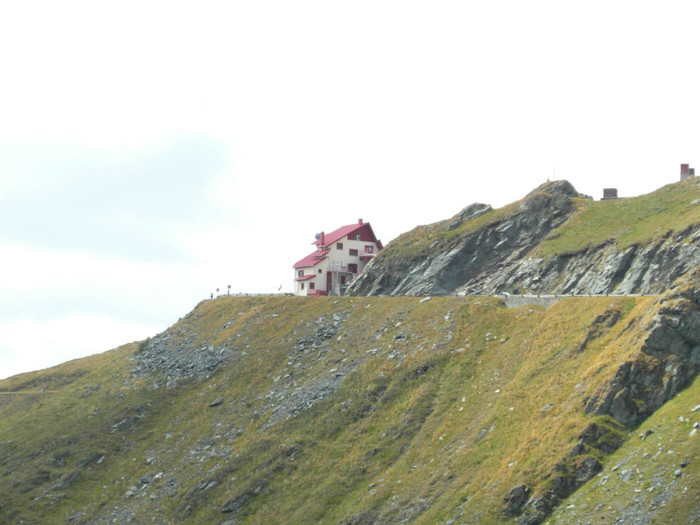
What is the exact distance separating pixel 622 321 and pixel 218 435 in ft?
128

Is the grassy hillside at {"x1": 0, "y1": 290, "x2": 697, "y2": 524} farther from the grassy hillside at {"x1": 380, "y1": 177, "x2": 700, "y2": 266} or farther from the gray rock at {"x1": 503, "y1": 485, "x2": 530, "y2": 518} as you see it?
the grassy hillside at {"x1": 380, "y1": 177, "x2": 700, "y2": 266}

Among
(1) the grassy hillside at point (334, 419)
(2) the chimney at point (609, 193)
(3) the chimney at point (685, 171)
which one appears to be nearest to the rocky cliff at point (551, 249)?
(2) the chimney at point (609, 193)

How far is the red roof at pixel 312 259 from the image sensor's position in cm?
10419

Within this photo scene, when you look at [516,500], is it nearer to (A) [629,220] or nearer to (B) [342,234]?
(A) [629,220]

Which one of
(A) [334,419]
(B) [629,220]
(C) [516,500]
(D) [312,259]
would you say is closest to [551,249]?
(B) [629,220]

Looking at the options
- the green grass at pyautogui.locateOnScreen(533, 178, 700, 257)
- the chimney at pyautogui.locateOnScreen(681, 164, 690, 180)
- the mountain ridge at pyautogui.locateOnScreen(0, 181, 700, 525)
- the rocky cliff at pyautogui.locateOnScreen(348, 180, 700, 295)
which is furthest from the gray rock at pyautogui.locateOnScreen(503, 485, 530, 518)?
the chimney at pyautogui.locateOnScreen(681, 164, 690, 180)

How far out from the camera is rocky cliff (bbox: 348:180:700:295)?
56.6 metres

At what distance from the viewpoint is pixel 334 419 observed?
55250 millimetres

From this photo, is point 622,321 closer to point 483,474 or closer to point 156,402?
point 483,474

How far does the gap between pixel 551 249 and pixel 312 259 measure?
46.9m

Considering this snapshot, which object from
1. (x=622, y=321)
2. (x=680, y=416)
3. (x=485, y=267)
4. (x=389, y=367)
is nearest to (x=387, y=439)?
(x=389, y=367)

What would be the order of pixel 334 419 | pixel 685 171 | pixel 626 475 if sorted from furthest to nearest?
1. pixel 685 171
2. pixel 334 419
3. pixel 626 475

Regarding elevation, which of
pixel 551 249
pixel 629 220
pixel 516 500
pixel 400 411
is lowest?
pixel 516 500

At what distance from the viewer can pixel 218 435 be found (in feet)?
202
